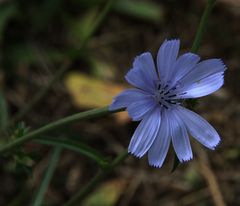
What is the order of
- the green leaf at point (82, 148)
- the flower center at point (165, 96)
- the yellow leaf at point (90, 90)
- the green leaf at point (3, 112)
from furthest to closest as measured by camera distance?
the yellow leaf at point (90, 90), the green leaf at point (3, 112), the green leaf at point (82, 148), the flower center at point (165, 96)

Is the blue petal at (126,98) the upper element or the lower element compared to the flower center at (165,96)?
lower

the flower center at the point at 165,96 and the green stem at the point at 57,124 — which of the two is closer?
the green stem at the point at 57,124

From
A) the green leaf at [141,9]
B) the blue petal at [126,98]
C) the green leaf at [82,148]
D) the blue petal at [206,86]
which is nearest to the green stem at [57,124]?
the blue petal at [126,98]

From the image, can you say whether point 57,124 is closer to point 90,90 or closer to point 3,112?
point 3,112

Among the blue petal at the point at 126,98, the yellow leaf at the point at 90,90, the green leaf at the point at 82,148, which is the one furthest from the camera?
the yellow leaf at the point at 90,90

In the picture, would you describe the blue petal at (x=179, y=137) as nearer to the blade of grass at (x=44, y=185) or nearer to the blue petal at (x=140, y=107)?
the blue petal at (x=140, y=107)

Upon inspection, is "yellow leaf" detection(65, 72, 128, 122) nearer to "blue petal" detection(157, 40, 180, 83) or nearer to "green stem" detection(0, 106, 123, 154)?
"green stem" detection(0, 106, 123, 154)
